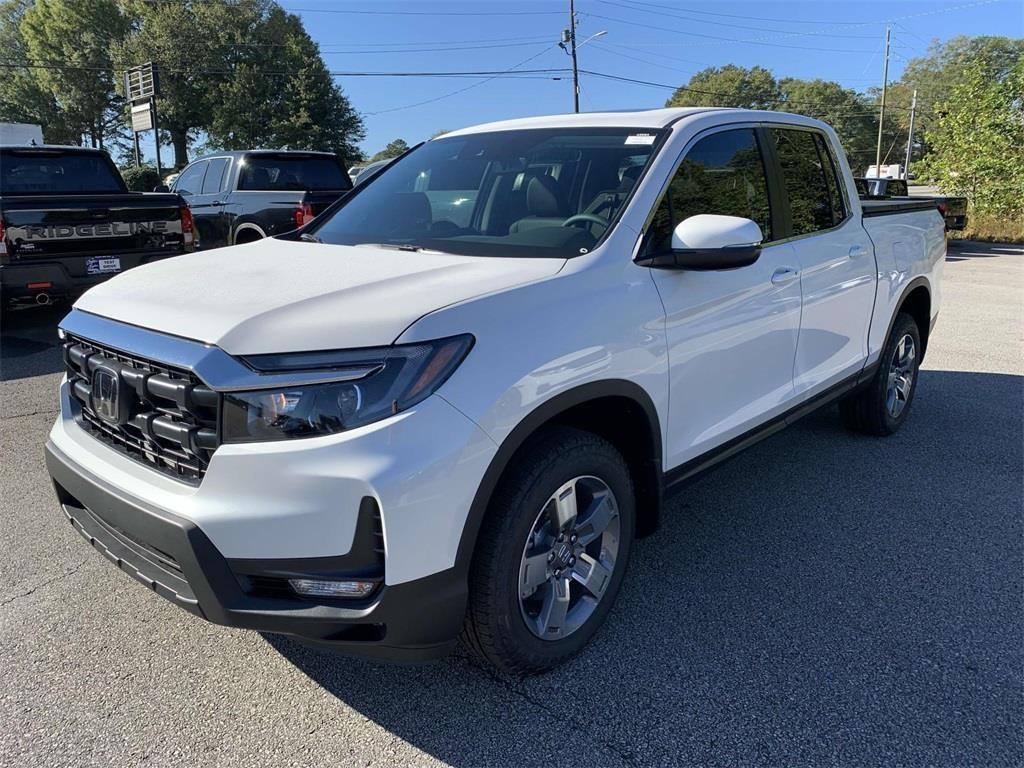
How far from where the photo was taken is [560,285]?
8.06 feet

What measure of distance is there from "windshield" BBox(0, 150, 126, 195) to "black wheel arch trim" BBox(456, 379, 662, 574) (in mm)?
7715

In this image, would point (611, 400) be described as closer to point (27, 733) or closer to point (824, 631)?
point (824, 631)

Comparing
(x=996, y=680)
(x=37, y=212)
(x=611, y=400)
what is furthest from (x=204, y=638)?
(x=37, y=212)

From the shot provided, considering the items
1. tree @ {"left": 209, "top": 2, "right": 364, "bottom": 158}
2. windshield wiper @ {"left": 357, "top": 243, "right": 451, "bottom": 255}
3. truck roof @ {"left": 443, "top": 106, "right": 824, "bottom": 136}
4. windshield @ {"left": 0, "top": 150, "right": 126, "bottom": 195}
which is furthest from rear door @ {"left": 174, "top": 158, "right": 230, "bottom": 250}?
tree @ {"left": 209, "top": 2, "right": 364, "bottom": 158}

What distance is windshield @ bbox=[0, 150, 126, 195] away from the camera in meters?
8.02

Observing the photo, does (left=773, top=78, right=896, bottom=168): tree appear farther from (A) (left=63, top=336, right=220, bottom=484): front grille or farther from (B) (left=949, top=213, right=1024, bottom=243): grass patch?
(A) (left=63, top=336, right=220, bottom=484): front grille

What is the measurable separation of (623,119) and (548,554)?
6.46ft

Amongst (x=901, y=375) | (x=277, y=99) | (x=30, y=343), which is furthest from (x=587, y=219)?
(x=277, y=99)

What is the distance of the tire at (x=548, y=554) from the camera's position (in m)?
2.28

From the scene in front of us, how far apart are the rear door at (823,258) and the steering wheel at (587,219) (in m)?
1.25

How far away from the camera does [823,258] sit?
150 inches

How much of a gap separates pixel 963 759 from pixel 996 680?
0.49 m

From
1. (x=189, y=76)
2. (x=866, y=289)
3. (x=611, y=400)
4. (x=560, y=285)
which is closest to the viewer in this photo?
(x=560, y=285)

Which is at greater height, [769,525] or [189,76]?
[189,76]
